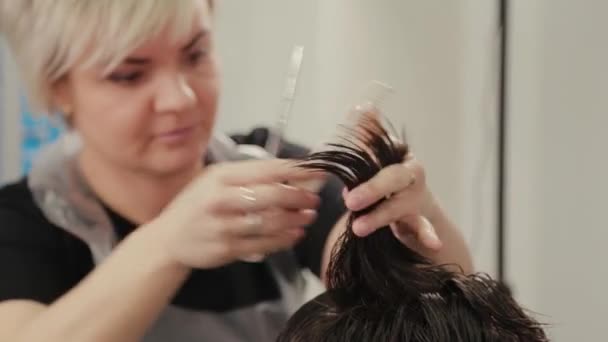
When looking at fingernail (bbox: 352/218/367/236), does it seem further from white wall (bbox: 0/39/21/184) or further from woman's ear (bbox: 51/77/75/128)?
white wall (bbox: 0/39/21/184)

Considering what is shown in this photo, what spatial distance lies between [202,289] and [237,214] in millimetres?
303

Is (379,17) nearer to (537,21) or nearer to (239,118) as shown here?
(537,21)

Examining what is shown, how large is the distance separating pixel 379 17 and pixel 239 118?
490 millimetres

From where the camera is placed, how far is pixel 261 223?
586 mm

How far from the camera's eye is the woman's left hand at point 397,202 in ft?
1.73

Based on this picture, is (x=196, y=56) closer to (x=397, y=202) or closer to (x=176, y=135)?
(x=176, y=135)

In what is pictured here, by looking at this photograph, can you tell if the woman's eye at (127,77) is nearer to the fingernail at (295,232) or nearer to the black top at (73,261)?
the black top at (73,261)

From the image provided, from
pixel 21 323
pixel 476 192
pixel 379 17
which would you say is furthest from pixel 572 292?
pixel 21 323

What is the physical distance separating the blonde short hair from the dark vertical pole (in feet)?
1.90

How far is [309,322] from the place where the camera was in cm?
54

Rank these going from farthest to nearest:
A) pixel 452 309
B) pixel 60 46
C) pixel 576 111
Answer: pixel 576 111 < pixel 60 46 < pixel 452 309

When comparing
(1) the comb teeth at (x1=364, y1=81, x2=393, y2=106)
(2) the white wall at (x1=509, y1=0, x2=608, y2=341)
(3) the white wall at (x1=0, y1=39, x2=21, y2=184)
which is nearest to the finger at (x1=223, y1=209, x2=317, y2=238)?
(1) the comb teeth at (x1=364, y1=81, x2=393, y2=106)

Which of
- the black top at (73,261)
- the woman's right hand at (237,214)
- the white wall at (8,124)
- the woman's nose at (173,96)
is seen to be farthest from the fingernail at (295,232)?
the white wall at (8,124)

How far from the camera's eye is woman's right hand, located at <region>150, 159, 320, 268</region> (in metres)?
0.57
